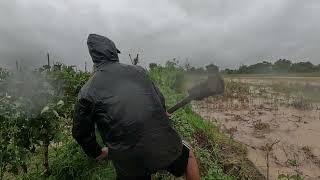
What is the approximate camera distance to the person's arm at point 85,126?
3.97m

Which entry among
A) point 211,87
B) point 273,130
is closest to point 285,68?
point 273,130

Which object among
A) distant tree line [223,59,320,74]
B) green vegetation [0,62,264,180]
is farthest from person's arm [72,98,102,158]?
distant tree line [223,59,320,74]

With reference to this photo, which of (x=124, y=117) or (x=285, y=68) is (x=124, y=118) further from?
(x=285, y=68)

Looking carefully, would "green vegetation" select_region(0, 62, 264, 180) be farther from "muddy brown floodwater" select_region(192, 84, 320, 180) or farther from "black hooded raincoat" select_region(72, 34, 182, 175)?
"muddy brown floodwater" select_region(192, 84, 320, 180)

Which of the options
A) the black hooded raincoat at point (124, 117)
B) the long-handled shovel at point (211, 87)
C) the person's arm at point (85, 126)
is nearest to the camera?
the black hooded raincoat at point (124, 117)

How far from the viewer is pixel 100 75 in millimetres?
4027

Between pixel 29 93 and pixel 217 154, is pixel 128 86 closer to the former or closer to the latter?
pixel 29 93

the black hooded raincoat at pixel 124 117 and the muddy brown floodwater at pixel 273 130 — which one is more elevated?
the black hooded raincoat at pixel 124 117

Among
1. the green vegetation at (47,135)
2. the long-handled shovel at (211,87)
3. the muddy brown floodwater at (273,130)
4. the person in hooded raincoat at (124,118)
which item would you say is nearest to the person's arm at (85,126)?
the person in hooded raincoat at (124,118)

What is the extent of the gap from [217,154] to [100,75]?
4093 millimetres

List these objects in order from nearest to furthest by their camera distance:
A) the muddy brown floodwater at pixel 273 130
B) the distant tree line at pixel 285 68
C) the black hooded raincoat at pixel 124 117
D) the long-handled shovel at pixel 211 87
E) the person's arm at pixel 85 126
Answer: the black hooded raincoat at pixel 124 117 → the person's arm at pixel 85 126 → the long-handled shovel at pixel 211 87 → the muddy brown floodwater at pixel 273 130 → the distant tree line at pixel 285 68

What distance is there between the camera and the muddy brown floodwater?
921 centimetres

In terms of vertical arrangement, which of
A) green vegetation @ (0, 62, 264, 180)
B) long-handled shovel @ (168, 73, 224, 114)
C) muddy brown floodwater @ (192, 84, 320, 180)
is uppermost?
long-handled shovel @ (168, 73, 224, 114)

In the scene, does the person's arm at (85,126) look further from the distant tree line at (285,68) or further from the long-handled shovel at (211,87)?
the distant tree line at (285,68)
